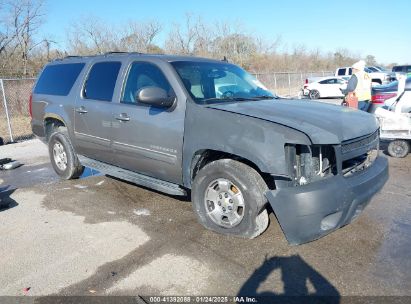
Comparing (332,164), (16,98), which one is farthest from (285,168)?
(16,98)

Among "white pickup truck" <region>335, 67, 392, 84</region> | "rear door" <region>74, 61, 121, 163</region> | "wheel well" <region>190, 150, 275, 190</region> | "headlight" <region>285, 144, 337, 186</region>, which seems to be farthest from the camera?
"white pickup truck" <region>335, 67, 392, 84</region>

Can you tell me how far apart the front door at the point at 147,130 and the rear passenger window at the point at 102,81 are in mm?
280

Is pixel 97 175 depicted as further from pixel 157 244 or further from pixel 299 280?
pixel 299 280

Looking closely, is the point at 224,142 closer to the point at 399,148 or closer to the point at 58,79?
the point at 58,79

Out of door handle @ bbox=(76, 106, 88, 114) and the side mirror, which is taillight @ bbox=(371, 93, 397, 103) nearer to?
the side mirror

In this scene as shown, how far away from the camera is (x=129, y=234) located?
416 centimetres

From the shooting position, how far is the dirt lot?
3119mm

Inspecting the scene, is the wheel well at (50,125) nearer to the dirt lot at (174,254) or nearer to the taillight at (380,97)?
the dirt lot at (174,254)

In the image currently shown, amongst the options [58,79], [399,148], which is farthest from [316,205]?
[399,148]

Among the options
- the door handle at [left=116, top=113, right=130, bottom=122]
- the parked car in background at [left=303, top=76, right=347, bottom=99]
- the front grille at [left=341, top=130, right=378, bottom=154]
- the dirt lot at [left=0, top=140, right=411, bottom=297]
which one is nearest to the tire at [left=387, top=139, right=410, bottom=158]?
the dirt lot at [left=0, top=140, right=411, bottom=297]

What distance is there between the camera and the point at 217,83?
4613 mm

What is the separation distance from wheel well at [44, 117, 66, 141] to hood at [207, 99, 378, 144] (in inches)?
132

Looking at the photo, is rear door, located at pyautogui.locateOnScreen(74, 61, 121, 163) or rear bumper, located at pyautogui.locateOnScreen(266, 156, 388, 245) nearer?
rear bumper, located at pyautogui.locateOnScreen(266, 156, 388, 245)

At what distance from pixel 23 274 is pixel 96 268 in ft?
2.07
